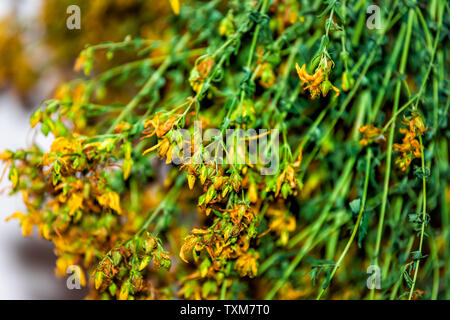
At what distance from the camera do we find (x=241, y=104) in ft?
1.50

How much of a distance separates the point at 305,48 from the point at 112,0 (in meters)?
0.53

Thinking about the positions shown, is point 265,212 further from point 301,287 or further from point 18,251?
point 18,251

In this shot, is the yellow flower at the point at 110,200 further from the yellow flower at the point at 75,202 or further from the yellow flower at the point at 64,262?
the yellow flower at the point at 64,262

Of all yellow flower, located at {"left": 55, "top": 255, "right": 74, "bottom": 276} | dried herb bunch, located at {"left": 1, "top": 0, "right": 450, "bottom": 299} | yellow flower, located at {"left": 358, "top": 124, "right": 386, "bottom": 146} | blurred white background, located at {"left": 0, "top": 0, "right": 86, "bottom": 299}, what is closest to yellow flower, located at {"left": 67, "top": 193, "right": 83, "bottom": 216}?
dried herb bunch, located at {"left": 1, "top": 0, "right": 450, "bottom": 299}

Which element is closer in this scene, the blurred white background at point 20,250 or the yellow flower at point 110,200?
the yellow flower at point 110,200

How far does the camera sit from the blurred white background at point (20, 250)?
1108 mm

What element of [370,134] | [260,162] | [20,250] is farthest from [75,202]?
[20,250]

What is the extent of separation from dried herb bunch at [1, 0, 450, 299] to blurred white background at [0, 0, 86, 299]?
0.50 m

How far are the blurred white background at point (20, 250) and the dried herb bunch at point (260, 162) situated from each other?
0.50 m

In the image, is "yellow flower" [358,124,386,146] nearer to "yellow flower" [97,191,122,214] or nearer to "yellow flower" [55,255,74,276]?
"yellow flower" [97,191,122,214]

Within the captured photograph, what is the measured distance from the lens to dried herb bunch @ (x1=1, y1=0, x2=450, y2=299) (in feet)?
1.43

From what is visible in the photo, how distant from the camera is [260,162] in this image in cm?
50

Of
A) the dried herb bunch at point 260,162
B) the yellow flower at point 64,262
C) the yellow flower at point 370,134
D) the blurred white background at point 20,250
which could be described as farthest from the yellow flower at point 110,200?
the blurred white background at point 20,250
